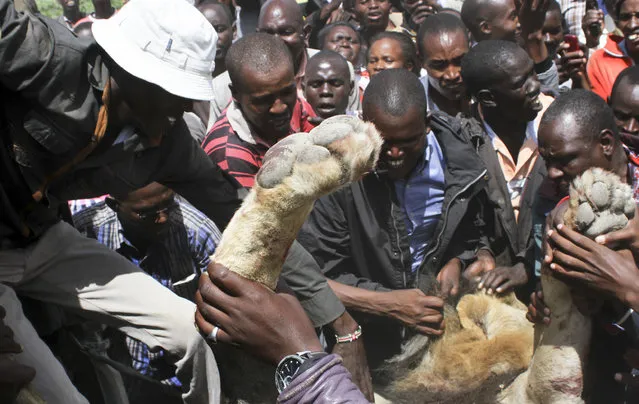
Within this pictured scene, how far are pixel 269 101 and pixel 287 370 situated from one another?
2671 millimetres

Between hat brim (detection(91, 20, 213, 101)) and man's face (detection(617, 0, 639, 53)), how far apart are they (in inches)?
150

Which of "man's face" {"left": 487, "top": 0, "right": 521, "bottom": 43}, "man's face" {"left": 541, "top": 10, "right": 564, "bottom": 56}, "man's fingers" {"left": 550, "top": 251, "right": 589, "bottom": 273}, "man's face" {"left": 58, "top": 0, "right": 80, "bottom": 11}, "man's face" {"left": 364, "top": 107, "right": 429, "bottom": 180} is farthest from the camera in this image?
"man's face" {"left": 58, "top": 0, "right": 80, "bottom": 11}

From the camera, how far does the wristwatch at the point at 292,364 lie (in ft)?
7.30

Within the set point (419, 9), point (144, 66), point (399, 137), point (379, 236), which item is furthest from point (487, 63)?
point (419, 9)

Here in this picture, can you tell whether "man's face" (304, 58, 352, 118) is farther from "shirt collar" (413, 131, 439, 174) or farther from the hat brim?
the hat brim

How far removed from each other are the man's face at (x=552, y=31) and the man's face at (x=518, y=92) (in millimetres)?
1899

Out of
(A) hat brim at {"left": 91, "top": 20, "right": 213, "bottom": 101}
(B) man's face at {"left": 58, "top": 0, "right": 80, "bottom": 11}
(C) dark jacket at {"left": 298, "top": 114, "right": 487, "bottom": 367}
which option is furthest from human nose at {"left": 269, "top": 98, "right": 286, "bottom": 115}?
(B) man's face at {"left": 58, "top": 0, "right": 80, "bottom": 11}

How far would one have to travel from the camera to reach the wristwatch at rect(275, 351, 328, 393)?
222cm

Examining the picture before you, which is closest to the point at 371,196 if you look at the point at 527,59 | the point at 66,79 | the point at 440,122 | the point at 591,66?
the point at 440,122

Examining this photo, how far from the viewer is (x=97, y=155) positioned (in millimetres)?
3008

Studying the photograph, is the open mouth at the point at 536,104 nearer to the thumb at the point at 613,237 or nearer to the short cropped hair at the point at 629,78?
the short cropped hair at the point at 629,78

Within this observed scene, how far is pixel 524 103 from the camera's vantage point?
4.92 meters

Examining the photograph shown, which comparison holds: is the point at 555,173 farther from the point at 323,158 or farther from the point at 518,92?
the point at 323,158

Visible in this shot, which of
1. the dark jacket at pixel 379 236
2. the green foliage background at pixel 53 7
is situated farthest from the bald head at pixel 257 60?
the green foliage background at pixel 53 7
